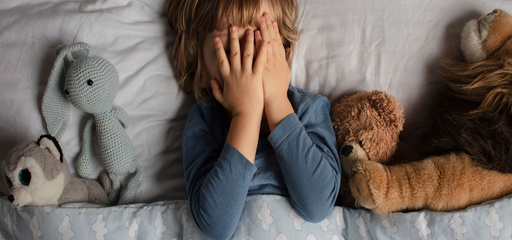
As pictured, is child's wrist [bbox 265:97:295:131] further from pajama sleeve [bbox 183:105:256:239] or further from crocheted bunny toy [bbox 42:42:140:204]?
crocheted bunny toy [bbox 42:42:140:204]

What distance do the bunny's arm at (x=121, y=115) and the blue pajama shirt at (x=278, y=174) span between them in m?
0.18

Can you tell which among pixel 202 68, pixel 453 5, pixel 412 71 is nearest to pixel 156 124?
pixel 202 68

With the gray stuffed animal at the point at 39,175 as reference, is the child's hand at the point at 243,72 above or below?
above

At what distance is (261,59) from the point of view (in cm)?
78

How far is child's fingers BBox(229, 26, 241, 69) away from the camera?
2.54 ft

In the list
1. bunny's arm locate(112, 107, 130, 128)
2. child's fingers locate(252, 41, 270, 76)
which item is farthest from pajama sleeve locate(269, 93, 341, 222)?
bunny's arm locate(112, 107, 130, 128)

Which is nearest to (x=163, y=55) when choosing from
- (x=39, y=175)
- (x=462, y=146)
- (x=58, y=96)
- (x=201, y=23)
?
(x=201, y=23)

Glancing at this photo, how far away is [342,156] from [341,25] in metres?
0.34

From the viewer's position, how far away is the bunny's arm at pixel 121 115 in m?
0.84

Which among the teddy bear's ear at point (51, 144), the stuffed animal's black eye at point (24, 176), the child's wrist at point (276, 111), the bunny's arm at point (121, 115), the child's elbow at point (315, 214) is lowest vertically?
the child's elbow at point (315, 214)

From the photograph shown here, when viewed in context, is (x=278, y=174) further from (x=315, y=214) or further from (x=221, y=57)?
(x=221, y=57)

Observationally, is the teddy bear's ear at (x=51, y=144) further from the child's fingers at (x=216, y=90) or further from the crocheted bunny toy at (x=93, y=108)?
the child's fingers at (x=216, y=90)

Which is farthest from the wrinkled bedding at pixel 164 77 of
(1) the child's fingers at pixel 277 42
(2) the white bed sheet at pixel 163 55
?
(1) the child's fingers at pixel 277 42

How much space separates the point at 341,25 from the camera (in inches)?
35.9
